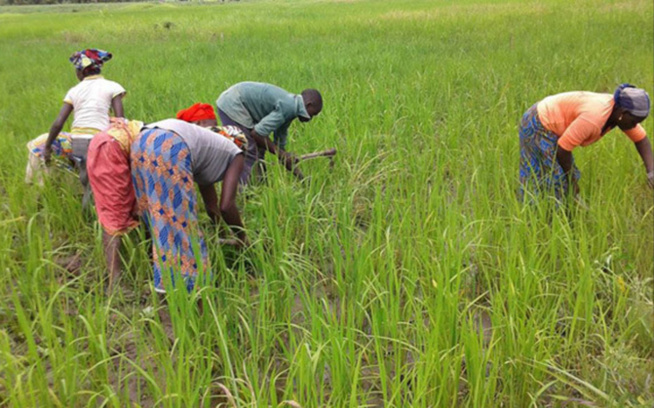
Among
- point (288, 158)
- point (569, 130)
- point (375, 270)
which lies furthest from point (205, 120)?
point (569, 130)

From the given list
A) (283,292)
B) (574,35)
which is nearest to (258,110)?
(283,292)

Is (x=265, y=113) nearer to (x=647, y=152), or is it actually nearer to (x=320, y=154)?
(x=320, y=154)

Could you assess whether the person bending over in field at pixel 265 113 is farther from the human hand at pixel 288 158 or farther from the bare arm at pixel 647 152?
the bare arm at pixel 647 152

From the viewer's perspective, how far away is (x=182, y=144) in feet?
8.03

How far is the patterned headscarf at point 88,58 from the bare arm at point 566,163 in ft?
10.4

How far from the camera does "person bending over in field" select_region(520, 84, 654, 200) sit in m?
2.67

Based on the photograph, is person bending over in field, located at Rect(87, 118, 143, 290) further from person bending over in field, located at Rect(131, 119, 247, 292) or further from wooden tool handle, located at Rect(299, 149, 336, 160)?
wooden tool handle, located at Rect(299, 149, 336, 160)

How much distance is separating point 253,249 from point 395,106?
263 centimetres

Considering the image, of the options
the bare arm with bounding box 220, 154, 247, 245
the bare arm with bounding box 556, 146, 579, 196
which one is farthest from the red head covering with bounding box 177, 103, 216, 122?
the bare arm with bounding box 556, 146, 579, 196

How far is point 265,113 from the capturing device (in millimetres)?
3781

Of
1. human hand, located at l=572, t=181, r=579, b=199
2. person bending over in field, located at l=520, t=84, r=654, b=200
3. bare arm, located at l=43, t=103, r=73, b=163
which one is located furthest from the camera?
bare arm, located at l=43, t=103, r=73, b=163

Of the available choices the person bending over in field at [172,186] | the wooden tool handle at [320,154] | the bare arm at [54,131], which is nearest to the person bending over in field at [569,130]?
the wooden tool handle at [320,154]

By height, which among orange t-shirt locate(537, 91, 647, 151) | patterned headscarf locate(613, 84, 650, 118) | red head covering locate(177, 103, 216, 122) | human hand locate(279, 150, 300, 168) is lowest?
human hand locate(279, 150, 300, 168)

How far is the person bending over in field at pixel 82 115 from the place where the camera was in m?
3.43
